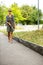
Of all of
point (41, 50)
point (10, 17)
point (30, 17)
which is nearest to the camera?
point (41, 50)

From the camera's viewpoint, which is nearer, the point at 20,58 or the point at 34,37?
the point at 20,58

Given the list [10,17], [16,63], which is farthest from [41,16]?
[16,63]

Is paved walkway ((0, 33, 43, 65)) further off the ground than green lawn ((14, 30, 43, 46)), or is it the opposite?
paved walkway ((0, 33, 43, 65))

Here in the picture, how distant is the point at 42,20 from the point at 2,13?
1013 inches

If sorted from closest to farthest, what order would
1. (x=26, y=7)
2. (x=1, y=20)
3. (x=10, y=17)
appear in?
(x=10, y=17)
(x=1, y=20)
(x=26, y=7)

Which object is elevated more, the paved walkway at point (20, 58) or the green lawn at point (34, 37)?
the paved walkway at point (20, 58)

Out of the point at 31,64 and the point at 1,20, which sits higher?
the point at 31,64

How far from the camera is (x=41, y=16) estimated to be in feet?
311

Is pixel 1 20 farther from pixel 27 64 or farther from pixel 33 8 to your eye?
pixel 27 64

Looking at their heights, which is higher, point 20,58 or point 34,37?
point 20,58

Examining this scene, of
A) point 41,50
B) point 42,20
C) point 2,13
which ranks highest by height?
point 41,50

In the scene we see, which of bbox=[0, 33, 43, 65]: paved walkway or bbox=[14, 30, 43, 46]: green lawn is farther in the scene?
bbox=[14, 30, 43, 46]: green lawn

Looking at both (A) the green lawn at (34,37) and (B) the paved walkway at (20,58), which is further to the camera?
(A) the green lawn at (34,37)

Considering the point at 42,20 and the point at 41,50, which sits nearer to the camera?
the point at 41,50
